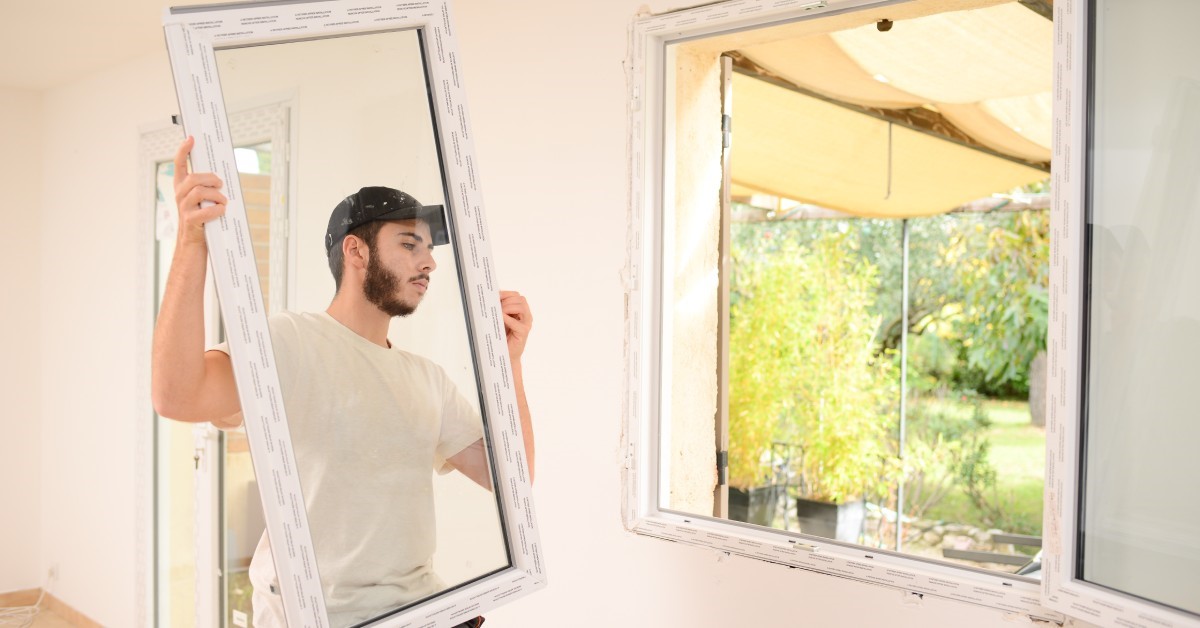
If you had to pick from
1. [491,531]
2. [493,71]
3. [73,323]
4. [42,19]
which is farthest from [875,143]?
[73,323]

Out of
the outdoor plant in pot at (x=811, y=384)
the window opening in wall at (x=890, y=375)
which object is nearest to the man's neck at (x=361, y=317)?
the window opening in wall at (x=890, y=375)

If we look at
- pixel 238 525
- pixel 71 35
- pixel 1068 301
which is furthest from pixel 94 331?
pixel 1068 301

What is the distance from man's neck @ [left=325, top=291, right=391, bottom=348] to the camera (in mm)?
1560

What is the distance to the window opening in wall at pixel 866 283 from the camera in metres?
2.86

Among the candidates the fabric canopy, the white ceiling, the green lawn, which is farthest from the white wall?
the green lawn

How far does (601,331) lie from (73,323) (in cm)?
402

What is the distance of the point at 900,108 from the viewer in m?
4.22

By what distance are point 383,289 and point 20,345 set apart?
5167mm

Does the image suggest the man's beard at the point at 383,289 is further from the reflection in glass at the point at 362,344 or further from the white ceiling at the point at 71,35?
the white ceiling at the point at 71,35

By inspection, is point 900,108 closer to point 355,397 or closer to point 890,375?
point 890,375

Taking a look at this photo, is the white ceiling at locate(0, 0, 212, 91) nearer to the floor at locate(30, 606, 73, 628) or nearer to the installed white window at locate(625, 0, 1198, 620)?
the installed white window at locate(625, 0, 1198, 620)

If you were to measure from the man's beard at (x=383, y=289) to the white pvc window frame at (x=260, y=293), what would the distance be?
137mm

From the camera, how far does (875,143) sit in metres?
4.59

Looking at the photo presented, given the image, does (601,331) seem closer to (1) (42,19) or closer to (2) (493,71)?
(2) (493,71)
